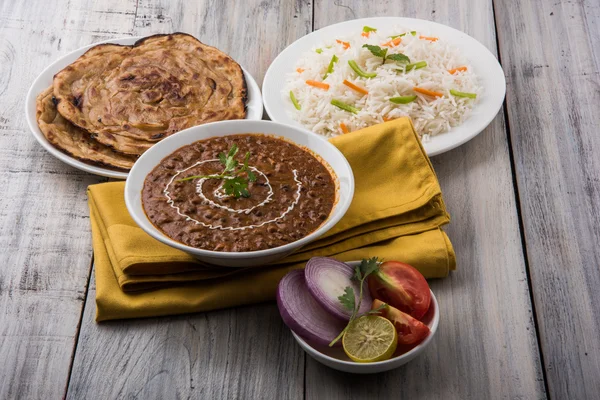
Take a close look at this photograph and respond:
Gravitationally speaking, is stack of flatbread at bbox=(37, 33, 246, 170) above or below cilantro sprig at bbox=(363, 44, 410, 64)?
below

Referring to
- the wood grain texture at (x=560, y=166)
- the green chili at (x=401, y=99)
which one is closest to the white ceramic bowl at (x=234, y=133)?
the green chili at (x=401, y=99)

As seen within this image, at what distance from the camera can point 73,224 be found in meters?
3.46

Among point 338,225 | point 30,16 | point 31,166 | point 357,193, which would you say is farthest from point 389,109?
point 30,16

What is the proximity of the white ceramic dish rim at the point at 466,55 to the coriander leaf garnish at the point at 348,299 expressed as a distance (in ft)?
3.97

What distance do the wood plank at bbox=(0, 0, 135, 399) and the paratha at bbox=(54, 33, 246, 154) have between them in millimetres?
293

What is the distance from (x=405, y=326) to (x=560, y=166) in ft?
5.42

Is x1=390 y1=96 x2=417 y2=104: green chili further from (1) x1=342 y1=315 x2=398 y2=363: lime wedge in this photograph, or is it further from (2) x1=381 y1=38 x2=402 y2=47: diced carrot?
(1) x1=342 y1=315 x2=398 y2=363: lime wedge

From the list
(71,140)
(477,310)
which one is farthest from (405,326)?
(71,140)

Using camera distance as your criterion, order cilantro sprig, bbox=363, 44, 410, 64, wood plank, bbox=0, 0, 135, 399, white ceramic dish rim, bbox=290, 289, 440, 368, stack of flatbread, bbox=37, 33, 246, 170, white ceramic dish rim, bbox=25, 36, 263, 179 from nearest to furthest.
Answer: white ceramic dish rim, bbox=290, 289, 440, 368, wood plank, bbox=0, 0, 135, 399, white ceramic dish rim, bbox=25, 36, 263, 179, stack of flatbread, bbox=37, 33, 246, 170, cilantro sprig, bbox=363, 44, 410, 64

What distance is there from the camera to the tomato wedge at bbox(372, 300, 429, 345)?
265cm

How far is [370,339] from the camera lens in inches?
104

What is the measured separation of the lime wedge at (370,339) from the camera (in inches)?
103

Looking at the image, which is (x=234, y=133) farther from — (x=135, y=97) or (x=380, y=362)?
(x=380, y=362)

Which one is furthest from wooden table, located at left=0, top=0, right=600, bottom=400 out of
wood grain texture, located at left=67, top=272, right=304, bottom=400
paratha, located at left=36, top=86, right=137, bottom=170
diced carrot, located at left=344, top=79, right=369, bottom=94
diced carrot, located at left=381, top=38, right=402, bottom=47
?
diced carrot, located at left=381, top=38, right=402, bottom=47
